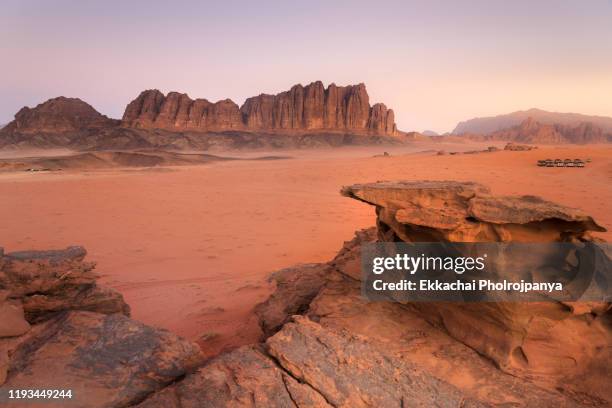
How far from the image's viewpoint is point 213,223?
12.2 m

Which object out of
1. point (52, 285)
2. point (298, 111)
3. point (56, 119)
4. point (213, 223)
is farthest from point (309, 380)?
point (56, 119)

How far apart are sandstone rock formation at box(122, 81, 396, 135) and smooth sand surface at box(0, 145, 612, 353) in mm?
65414

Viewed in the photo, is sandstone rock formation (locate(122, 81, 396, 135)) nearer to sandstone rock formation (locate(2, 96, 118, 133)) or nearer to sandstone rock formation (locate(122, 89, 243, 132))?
sandstone rock formation (locate(122, 89, 243, 132))

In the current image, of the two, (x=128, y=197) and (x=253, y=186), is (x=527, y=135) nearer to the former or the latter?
(x=253, y=186)

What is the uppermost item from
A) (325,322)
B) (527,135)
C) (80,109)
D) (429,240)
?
(80,109)

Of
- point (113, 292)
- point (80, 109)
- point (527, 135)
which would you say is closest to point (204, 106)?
point (80, 109)

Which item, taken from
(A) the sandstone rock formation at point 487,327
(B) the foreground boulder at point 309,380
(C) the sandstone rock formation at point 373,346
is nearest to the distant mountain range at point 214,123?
(C) the sandstone rock formation at point 373,346

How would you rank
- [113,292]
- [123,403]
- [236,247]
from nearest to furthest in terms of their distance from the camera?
[123,403] < [113,292] < [236,247]

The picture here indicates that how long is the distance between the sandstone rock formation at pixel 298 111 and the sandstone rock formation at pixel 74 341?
84.7 meters

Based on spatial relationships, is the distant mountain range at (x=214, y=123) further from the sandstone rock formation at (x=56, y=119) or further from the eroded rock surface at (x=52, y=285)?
the eroded rock surface at (x=52, y=285)

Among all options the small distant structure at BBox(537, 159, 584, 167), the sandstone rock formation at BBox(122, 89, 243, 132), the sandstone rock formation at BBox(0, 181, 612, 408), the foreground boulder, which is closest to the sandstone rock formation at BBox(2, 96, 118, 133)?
the sandstone rock formation at BBox(122, 89, 243, 132)

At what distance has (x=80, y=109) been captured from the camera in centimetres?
8188

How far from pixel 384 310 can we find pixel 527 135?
105 metres

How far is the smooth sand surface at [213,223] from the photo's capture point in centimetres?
614
